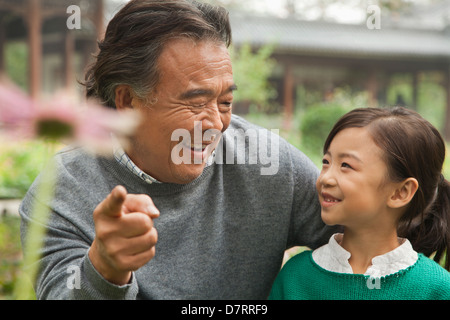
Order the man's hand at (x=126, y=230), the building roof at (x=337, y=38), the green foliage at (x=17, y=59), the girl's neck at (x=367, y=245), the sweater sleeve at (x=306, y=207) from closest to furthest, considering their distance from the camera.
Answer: the man's hand at (x=126, y=230), the girl's neck at (x=367, y=245), the sweater sleeve at (x=306, y=207), the green foliage at (x=17, y=59), the building roof at (x=337, y=38)

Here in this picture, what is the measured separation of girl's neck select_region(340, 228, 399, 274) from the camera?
60.9 inches

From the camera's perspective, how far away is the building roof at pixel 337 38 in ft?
48.3

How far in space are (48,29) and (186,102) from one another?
1251 centimetres

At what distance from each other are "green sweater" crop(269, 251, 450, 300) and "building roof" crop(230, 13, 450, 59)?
1223 centimetres

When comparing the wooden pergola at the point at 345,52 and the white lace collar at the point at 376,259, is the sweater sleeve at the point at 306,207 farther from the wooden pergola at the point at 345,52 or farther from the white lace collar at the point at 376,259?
the wooden pergola at the point at 345,52

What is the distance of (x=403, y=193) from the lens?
1.52 m

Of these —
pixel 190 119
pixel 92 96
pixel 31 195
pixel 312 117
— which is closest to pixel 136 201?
pixel 190 119

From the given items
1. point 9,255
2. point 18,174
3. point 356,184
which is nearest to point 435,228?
point 356,184

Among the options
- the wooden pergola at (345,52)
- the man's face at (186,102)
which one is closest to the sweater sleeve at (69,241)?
the man's face at (186,102)

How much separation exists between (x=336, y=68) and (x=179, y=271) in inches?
625

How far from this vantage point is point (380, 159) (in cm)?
148

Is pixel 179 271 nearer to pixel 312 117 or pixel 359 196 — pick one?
pixel 359 196

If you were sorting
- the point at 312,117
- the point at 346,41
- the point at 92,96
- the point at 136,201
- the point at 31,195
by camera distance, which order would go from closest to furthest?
the point at 136,201, the point at 31,195, the point at 92,96, the point at 312,117, the point at 346,41

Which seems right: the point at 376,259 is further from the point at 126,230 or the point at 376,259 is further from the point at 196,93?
the point at 126,230
